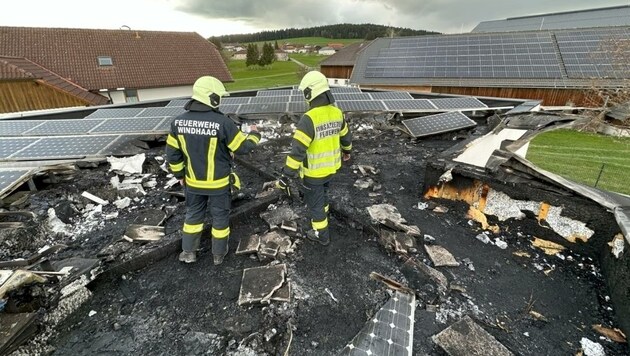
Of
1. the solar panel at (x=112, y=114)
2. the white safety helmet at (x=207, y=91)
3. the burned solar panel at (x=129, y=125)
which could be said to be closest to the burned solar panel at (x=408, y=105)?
the white safety helmet at (x=207, y=91)

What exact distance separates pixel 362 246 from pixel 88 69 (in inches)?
991

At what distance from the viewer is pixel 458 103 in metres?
7.65

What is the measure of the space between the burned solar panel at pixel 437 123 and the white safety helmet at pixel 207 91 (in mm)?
4821

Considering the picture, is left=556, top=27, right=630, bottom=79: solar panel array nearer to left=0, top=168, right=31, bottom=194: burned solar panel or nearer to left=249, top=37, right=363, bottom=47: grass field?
left=0, top=168, right=31, bottom=194: burned solar panel

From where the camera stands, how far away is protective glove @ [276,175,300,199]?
4.13 meters

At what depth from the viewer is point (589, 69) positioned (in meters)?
18.3

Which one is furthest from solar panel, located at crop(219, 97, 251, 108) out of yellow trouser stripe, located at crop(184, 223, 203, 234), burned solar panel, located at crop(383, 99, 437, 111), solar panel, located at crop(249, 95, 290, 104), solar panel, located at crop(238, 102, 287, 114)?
yellow trouser stripe, located at crop(184, 223, 203, 234)

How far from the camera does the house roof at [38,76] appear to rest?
1524 centimetres

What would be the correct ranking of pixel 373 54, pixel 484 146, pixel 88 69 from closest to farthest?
pixel 484 146 < pixel 88 69 < pixel 373 54

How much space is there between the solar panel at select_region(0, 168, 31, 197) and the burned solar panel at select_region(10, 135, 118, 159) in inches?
28.0

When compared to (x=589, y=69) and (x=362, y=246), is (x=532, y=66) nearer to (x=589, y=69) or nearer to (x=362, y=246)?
(x=589, y=69)

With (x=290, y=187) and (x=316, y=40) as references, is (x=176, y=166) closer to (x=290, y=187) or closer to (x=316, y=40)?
(x=290, y=187)

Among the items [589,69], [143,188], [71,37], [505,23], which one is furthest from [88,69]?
[505,23]

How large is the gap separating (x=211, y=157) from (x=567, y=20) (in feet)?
167
